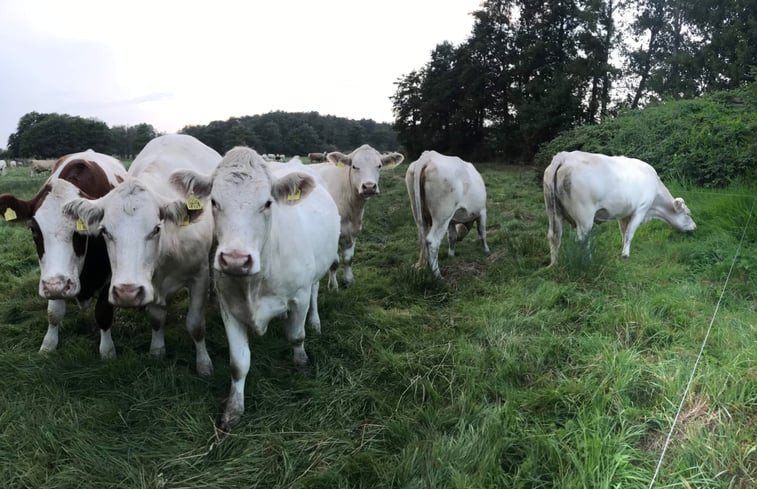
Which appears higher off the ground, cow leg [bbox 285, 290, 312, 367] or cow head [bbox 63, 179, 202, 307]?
cow head [bbox 63, 179, 202, 307]

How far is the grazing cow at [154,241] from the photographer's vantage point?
3135 mm

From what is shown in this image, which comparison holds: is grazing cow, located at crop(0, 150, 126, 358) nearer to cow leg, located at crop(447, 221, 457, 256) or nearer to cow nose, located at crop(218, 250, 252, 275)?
cow nose, located at crop(218, 250, 252, 275)

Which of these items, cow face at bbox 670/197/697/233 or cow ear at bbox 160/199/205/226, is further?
cow face at bbox 670/197/697/233

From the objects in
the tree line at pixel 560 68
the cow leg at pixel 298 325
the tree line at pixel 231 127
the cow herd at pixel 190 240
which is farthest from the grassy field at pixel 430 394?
the tree line at pixel 231 127

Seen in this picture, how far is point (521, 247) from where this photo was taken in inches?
285

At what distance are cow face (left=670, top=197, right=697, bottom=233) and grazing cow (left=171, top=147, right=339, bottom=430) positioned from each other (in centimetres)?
642

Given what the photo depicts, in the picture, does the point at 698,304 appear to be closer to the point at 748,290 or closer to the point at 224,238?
the point at 748,290

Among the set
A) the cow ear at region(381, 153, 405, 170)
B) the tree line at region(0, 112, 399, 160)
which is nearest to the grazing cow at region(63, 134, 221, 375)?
the cow ear at region(381, 153, 405, 170)

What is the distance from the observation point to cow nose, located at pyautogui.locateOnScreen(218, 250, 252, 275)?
104 inches

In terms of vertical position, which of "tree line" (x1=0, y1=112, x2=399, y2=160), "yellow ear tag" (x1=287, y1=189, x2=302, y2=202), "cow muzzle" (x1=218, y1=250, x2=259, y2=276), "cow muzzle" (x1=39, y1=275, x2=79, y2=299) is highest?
"tree line" (x1=0, y1=112, x2=399, y2=160)

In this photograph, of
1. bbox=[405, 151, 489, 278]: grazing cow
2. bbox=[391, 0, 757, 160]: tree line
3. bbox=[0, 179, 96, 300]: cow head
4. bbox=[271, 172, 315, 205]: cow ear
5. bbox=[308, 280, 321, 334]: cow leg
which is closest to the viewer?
bbox=[271, 172, 315, 205]: cow ear

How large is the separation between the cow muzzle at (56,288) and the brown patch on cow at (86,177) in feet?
3.19

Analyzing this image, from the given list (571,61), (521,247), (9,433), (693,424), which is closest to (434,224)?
(521,247)

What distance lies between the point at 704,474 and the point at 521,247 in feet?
17.1
